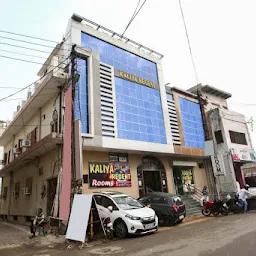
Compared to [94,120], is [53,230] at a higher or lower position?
lower

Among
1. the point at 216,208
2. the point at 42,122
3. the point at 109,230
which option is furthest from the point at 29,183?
the point at 216,208

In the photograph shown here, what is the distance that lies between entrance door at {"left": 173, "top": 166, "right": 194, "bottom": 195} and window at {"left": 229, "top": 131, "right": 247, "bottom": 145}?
550 cm

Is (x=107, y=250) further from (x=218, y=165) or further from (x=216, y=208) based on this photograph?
(x=218, y=165)

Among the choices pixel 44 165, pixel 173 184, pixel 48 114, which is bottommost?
pixel 173 184

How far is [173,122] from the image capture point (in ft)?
62.3

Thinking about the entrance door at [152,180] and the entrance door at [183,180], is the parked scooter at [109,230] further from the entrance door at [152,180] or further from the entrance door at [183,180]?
the entrance door at [183,180]

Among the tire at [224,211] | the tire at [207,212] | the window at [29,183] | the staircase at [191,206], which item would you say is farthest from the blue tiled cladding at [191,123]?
the window at [29,183]

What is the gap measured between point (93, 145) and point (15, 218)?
434 inches

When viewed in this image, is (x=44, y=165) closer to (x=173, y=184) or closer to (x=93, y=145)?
(x=93, y=145)

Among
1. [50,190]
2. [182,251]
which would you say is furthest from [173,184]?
[182,251]

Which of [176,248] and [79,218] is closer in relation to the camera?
[176,248]

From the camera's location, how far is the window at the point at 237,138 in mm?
21859

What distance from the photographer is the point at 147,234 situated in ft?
31.9

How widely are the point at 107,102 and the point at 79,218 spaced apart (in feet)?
25.4
